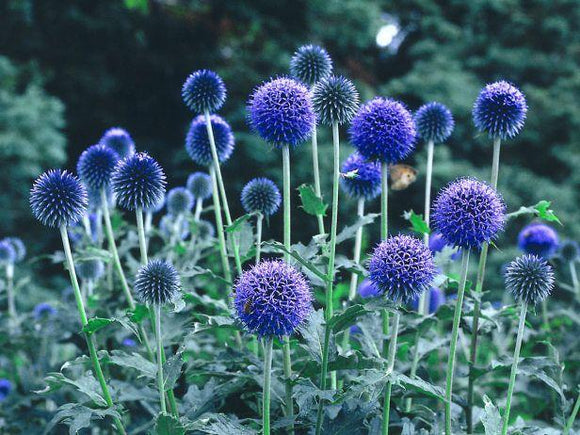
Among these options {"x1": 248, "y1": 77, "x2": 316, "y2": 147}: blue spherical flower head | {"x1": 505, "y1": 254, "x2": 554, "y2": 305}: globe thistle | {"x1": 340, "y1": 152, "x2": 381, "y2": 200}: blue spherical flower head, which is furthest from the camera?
{"x1": 340, "y1": 152, "x2": 381, "y2": 200}: blue spherical flower head

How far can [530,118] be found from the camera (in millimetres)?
12945

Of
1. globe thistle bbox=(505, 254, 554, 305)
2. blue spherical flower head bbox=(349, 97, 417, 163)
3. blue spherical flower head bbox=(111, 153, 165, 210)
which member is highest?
blue spherical flower head bbox=(349, 97, 417, 163)

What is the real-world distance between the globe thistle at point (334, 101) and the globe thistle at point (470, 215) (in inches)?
27.2

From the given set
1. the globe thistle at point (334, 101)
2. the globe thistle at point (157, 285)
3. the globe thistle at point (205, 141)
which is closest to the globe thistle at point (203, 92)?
the globe thistle at point (205, 141)

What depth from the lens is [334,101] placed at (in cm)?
310

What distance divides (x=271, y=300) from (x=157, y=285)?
608 millimetres

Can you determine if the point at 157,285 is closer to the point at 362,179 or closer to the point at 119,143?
the point at 362,179

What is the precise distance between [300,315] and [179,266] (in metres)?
1.93

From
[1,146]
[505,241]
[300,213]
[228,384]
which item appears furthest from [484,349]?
[1,146]

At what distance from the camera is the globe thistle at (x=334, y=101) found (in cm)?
310

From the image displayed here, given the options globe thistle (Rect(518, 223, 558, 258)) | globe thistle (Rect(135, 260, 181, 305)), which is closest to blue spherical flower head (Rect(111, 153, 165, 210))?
globe thistle (Rect(135, 260, 181, 305))

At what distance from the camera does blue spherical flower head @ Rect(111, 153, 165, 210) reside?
312 cm

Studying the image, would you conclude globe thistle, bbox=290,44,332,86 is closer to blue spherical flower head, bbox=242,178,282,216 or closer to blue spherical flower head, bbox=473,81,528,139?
blue spherical flower head, bbox=242,178,282,216

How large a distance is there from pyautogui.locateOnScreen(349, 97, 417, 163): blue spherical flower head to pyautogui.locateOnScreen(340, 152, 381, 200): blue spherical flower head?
0.45 meters
